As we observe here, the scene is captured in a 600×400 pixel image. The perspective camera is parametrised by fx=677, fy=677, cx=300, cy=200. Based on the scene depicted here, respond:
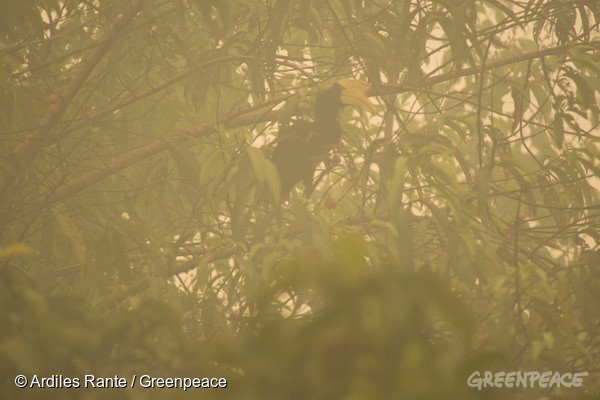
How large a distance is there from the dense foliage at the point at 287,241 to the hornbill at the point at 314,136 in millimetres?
61

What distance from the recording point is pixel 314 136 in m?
2.20

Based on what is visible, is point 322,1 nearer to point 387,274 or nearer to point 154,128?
point 154,128

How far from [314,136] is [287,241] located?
1.69ft

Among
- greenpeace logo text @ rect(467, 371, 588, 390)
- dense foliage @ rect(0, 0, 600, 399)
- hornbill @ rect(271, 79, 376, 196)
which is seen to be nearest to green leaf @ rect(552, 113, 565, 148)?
dense foliage @ rect(0, 0, 600, 399)

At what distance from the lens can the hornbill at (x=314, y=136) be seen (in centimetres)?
213

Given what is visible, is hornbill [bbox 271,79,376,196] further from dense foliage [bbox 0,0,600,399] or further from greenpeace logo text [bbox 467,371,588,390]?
greenpeace logo text [bbox 467,371,588,390]

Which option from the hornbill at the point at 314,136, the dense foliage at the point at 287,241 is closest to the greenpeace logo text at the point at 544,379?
the dense foliage at the point at 287,241

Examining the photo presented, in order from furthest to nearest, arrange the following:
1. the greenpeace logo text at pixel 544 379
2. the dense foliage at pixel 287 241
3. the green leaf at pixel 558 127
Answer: the green leaf at pixel 558 127
the greenpeace logo text at pixel 544 379
the dense foliage at pixel 287 241

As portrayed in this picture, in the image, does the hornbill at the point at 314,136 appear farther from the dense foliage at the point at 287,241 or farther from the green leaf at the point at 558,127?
the green leaf at the point at 558,127

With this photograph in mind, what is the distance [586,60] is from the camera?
188 centimetres

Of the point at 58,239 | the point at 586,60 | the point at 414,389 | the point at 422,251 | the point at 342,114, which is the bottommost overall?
the point at 414,389

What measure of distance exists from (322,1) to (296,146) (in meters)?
0.60

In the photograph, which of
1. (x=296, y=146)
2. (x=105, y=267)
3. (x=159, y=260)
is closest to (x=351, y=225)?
(x=296, y=146)

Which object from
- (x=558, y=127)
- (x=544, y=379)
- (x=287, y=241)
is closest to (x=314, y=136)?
(x=287, y=241)
